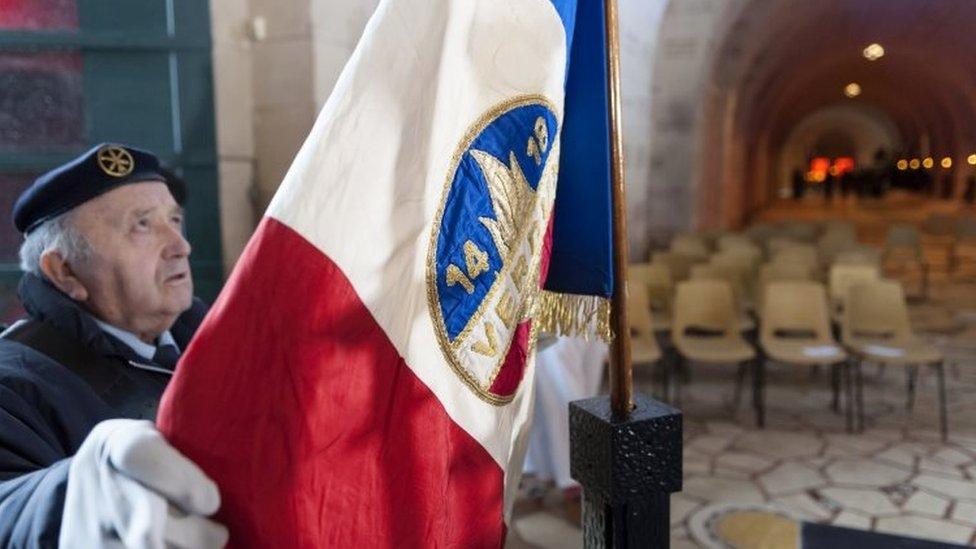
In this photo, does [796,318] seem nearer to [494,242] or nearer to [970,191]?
[494,242]

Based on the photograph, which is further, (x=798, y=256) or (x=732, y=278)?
(x=798, y=256)

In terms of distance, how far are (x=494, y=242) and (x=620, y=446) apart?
1.63 feet

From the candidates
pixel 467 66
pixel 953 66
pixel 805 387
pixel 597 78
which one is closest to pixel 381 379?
pixel 467 66

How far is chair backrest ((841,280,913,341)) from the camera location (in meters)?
5.73

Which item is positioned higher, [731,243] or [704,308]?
[731,243]

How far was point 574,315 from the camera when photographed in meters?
1.74

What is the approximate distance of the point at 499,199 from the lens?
4.94ft

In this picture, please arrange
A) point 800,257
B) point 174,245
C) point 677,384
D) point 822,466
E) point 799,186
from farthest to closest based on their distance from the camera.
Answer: point 799,186 < point 800,257 < point 677,384 < point 822,466 < point 174,245

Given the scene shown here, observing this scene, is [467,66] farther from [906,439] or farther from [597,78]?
[906,439]

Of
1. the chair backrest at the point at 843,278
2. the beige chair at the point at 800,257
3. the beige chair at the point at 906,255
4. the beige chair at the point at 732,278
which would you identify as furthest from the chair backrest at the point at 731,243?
the beige chair at the point at 906,255

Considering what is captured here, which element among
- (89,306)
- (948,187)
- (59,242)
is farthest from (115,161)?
(948,187)

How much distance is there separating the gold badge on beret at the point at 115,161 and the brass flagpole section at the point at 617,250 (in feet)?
3.65

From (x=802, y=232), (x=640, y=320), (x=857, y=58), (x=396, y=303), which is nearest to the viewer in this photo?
(x=396, y=303)

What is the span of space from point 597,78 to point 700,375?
5.85 metres
